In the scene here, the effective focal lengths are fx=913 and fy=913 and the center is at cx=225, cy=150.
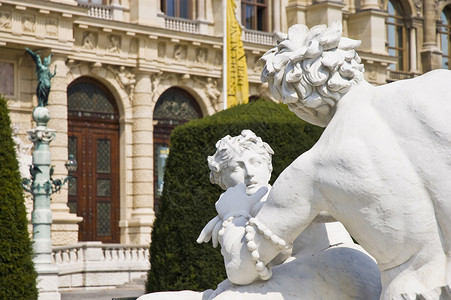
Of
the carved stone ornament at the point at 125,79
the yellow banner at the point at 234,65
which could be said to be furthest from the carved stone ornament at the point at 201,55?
the yellow banner at the point at 234,65

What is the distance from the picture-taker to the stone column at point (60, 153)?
66.0ft

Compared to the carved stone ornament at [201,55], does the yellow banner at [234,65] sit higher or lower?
lower

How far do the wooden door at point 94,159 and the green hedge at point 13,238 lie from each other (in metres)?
11.8

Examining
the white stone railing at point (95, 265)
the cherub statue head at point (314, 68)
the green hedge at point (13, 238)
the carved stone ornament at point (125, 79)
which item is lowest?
the white stone railing at point (95, 265)

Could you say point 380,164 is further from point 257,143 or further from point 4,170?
point 4,170

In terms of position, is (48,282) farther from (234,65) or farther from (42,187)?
(234,65)

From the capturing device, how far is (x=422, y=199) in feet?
7.28

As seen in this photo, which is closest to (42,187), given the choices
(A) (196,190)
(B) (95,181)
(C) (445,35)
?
(A) (196,190)

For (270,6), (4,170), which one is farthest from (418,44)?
(4,170)

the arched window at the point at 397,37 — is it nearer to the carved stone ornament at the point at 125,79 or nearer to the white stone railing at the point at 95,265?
the carved stone ornament at the point at 125,79

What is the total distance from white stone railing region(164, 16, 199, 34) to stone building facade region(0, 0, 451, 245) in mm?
27

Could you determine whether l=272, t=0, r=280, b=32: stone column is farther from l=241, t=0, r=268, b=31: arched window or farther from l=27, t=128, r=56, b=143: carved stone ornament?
l=27, t=128, r=56, b=143: carved stone ornament

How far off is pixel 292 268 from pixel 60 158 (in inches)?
734

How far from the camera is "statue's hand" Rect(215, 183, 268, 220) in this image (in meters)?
2.61
